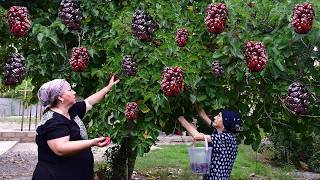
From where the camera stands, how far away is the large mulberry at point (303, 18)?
10.2 ft

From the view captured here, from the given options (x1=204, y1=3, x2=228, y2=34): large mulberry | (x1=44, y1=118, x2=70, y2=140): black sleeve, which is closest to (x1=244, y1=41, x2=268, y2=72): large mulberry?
(x1=204, y1=3, x2=228, y2=34): large mulberry

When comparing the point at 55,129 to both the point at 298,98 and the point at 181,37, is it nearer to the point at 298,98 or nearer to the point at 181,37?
the point at 181,37

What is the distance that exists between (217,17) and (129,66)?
73cm

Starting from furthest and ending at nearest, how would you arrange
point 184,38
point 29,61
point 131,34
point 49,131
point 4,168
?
point 4,168 → point 29,61 → point 131,34 → point 184,38 → point 49,131

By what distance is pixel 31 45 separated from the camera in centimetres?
437

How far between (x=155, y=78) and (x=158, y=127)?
1.50ft

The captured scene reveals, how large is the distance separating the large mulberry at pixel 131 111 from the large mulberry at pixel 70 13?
2.26 ft

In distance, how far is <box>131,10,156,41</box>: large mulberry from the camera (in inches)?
145

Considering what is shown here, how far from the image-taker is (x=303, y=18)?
10.2 ft

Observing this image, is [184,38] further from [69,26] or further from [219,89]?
[69,26]

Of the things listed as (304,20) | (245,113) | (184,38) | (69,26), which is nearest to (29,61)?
(69,26)

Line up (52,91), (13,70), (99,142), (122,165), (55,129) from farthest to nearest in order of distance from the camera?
(122,165) < (13,70) < (52,91) < (55,129) < (99,142)

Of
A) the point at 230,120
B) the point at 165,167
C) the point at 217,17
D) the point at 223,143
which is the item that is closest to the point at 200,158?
the point at 223,143

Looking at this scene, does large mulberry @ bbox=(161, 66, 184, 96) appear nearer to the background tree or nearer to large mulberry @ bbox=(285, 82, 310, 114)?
the background tree
